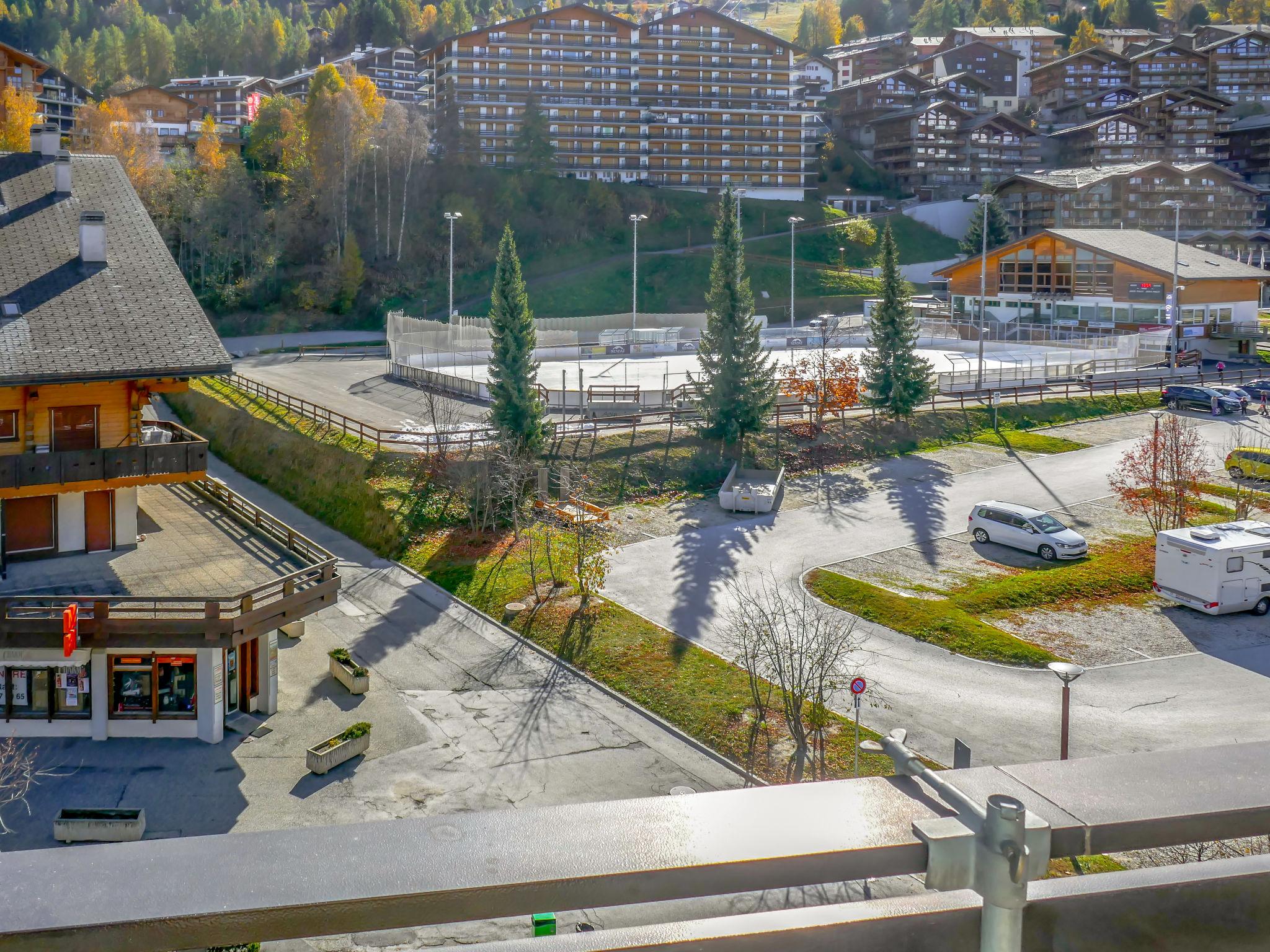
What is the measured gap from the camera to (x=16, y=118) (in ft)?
271

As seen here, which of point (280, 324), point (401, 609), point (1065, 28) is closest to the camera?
point (401, 609)

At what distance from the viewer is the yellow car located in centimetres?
4166

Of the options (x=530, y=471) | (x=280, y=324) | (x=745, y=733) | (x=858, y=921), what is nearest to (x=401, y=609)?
(x=530, y=471)

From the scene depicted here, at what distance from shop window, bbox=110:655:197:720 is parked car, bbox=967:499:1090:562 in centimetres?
2393

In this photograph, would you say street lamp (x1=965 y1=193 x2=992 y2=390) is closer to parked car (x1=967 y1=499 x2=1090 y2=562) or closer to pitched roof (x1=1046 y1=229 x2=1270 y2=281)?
pitched roof (x1=1046 y1=229 x2=1270 y2=281)

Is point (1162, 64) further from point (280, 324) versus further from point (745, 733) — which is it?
point (745, 733)

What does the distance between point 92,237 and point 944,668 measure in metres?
22.3

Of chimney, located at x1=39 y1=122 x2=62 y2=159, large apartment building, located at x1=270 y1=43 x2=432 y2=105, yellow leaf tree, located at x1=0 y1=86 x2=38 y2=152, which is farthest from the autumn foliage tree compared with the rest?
large apartment building, located at x1=270 y1=43 x2=432 y2=105

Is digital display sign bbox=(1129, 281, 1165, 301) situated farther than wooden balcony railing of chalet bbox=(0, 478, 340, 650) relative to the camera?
Yes

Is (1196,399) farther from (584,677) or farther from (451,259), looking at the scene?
(584,677)

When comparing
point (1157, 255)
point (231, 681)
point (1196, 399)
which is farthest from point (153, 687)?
point (1157, 255)

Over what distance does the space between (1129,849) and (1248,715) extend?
23551 millimetres

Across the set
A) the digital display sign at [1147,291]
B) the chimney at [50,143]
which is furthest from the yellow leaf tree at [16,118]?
the digital display sign at [1147,291]

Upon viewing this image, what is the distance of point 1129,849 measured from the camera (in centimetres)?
239
